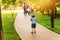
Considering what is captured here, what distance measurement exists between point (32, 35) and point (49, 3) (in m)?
0.34

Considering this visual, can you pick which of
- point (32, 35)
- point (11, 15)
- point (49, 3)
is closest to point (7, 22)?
point (11, 15)

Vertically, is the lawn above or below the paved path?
above

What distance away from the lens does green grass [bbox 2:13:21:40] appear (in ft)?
8.39

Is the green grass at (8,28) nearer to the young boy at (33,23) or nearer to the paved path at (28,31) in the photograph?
the paved path at (28,31)

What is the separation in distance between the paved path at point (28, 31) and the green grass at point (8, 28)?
4 centimetres

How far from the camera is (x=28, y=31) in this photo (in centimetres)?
257

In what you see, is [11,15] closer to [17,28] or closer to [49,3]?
[17,28]

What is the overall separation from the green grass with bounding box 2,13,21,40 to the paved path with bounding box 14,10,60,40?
4 centimetres

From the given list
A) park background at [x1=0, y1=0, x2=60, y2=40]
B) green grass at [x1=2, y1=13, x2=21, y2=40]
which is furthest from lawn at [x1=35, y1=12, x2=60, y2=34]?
green grass at [x1=2, y1=13, x2=21, y2=40]

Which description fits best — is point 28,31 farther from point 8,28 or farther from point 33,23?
point 8,28

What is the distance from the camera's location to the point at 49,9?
2.57 m

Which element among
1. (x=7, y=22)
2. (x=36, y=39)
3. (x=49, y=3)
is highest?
(x=49, y=3)

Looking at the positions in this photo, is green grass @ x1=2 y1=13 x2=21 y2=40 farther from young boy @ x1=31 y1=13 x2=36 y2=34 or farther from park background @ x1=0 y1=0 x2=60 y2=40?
young boy @ x1=31 y1=13 x2=36 y2=34

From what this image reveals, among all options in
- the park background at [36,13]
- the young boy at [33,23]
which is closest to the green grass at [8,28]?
the park background at [36,13]
